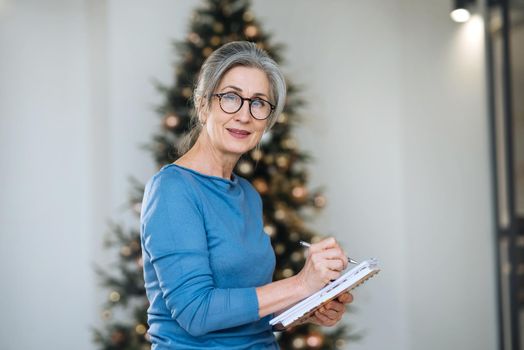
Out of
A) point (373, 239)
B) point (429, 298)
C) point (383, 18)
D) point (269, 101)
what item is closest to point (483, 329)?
point (429, 298)

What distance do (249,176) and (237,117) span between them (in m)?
2.05

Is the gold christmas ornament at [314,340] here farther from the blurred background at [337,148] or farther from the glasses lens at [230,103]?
the glasses lens at [230,103]

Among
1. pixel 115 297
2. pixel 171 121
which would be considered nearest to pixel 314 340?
pixel 115 297

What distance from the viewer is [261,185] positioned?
3689 millimetres

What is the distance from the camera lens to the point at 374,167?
15.8 feet

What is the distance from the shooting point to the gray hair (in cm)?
160

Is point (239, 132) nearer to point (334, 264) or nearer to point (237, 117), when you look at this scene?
point (237, 117)

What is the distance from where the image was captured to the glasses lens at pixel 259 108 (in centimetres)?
163

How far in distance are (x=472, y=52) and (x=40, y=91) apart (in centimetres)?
273

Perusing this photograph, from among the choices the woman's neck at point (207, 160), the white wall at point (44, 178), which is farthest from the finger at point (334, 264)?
the white wall at point (44, 178)

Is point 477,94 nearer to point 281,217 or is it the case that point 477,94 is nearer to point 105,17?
point 281,217

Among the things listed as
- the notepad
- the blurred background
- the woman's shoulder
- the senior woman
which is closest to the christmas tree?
the blurred background

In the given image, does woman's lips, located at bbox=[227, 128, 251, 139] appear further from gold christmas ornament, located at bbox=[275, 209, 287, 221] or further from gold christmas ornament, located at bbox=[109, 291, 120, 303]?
gold christmas ornament, located at bbox=[109, 291, 120, 303]

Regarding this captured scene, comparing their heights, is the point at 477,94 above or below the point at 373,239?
above
